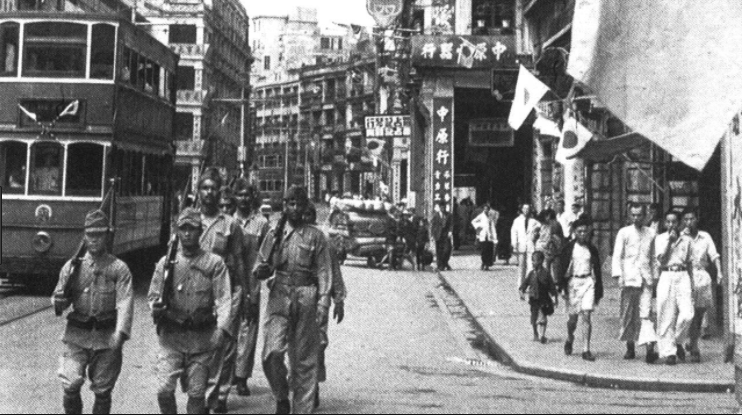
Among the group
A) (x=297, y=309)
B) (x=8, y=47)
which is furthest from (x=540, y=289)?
(x=8, y=47)

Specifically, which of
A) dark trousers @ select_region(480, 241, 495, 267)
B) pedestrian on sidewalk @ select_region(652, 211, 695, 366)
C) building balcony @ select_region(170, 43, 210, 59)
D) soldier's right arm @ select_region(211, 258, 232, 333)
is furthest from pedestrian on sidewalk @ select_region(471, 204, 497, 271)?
building balcony @ select_region(170, 43, 210, 59)

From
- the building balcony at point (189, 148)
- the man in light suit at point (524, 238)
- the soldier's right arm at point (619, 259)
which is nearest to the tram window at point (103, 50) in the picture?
the man in light suit at point (524, 238)

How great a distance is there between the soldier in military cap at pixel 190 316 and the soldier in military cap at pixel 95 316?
0.85 feet

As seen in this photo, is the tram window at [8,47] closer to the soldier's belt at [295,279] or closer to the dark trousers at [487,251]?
the soldier's belt at [295,279]

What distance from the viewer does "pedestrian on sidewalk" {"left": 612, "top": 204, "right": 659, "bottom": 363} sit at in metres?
12.9

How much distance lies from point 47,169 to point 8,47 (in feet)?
7.01

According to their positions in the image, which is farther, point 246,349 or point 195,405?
point 246,349

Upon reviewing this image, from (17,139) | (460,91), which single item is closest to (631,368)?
(17,139)

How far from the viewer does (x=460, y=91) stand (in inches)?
1524

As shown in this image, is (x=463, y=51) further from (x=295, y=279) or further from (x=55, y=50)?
(x=295, y=279)

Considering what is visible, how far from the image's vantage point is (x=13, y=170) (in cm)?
1812

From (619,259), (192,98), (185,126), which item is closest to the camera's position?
(619,259)

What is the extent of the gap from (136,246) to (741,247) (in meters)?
13.0

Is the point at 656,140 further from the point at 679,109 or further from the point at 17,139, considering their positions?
the point at 17,139
